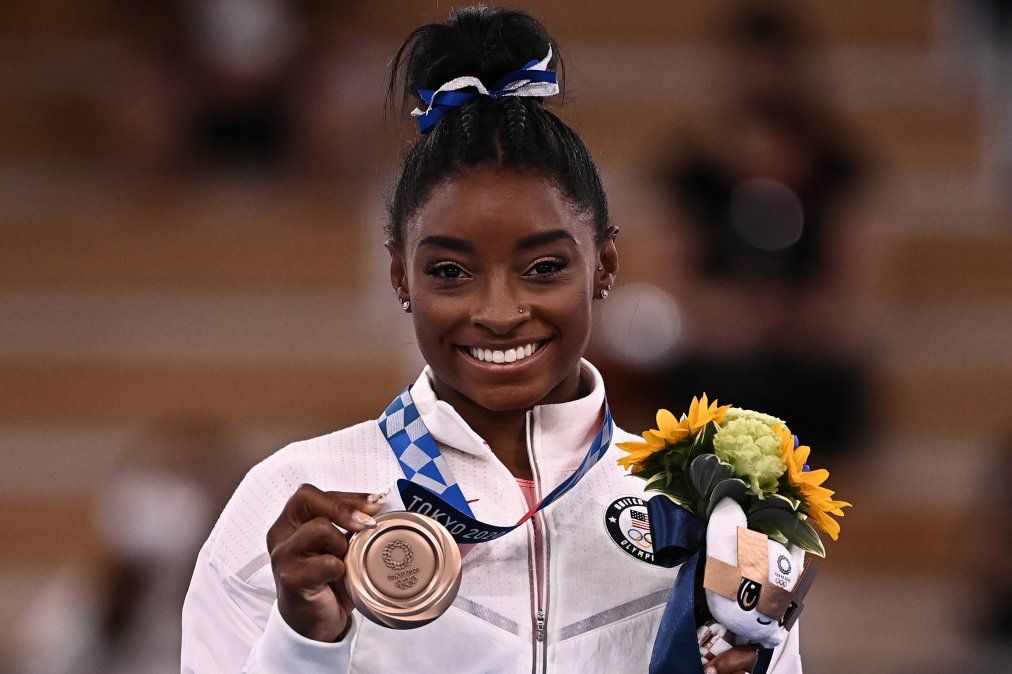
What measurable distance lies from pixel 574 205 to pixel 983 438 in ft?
11.7

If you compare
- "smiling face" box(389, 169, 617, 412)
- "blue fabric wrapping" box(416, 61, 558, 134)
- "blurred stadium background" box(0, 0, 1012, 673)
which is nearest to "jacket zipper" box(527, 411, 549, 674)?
"smiling face" box(389, 169, 617, 412)

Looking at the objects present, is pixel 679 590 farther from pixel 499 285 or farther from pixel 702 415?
pixel 499 285

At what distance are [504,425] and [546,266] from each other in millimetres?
253

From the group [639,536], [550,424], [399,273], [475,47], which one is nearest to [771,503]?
[639,536]

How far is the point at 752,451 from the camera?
76.2 inches

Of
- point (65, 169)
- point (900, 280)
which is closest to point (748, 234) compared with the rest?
point (900, 280)

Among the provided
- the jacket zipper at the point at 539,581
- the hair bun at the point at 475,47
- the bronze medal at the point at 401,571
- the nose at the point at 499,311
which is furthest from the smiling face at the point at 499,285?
the bronze medal at the point at 401,571

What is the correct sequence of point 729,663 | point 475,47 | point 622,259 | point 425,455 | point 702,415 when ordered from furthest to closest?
point 622,259 → point 475,47 → point 425,455 → point 702,415 → point 729,663

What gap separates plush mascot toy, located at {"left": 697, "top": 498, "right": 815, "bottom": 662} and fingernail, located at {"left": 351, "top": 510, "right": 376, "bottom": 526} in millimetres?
412

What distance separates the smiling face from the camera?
2027 mm

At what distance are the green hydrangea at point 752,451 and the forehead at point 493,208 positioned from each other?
35 cm

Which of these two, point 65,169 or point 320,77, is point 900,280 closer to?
point 320,77

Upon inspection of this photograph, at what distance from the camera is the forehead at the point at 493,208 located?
2023 mm

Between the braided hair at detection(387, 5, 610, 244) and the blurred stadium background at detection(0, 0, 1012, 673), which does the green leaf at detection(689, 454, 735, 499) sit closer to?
the braided hair at detection(387, 5, 610, 244)
